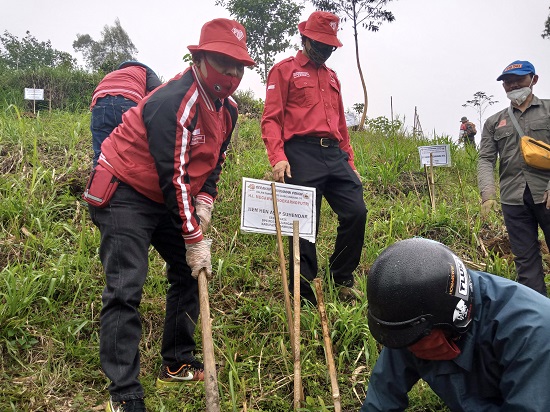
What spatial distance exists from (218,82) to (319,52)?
1214mm

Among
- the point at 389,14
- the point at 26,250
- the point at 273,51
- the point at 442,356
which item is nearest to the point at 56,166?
the point at 26,250

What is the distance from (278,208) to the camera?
2.77 m

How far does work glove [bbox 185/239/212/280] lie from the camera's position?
2.28m

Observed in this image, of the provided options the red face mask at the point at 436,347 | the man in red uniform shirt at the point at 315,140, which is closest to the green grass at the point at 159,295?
the man in red uniform shirt at the point at 315,140

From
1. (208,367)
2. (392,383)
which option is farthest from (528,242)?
(208,367)

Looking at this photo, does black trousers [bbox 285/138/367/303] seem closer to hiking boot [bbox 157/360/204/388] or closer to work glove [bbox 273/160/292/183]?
work glove [bbox 273/160/292/183]

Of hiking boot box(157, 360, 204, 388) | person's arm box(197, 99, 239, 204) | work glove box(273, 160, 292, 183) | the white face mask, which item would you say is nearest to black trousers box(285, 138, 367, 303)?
work glove box(273, 160, 292, 183)

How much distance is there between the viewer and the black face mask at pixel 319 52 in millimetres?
3344

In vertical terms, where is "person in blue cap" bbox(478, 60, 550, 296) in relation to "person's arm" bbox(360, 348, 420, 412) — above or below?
above

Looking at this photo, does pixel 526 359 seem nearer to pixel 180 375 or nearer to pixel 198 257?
pixel 198 257

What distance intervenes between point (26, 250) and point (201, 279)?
213 centimetres

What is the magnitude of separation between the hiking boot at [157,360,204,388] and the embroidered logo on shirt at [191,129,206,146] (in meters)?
1.28

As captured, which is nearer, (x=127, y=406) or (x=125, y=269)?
(x=127, y=406)

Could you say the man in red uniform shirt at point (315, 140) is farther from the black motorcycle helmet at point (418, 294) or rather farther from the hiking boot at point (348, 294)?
the black motorcycle helmet at point (418, 294)
